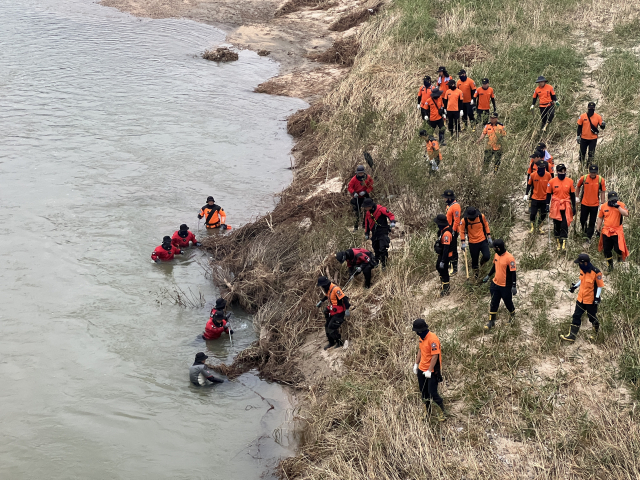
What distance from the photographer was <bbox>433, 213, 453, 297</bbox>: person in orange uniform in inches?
415

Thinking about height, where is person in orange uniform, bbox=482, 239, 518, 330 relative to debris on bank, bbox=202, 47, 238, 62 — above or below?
below

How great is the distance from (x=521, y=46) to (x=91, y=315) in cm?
1578

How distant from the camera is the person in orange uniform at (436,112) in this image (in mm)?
15922

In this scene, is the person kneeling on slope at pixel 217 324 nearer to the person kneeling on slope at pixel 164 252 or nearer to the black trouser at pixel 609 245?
the person kneeling on slope at pixel 164 252

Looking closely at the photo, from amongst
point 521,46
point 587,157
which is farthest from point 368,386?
point 521,46

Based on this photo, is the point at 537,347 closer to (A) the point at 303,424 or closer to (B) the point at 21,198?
(A) the point at 303,424

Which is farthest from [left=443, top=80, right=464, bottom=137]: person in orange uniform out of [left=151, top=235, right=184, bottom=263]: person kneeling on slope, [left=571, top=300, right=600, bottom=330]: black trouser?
[left=571, top=300, right=600, bottom=330]: black trouser

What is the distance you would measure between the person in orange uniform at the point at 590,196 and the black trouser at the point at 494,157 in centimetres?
294

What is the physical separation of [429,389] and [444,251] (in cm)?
285

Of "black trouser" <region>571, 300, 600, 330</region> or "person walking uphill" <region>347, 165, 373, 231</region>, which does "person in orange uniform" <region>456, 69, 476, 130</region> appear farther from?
"black trouser" <region>571, 300, 600, 330</region>

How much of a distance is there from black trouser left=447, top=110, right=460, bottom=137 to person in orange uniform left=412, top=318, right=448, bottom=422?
8.86 meters

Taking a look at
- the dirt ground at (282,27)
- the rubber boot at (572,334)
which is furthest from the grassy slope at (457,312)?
the dirt ground at (282,27)

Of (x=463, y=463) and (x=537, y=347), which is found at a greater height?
(x=537, y=347)

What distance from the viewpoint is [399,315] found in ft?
34.8
